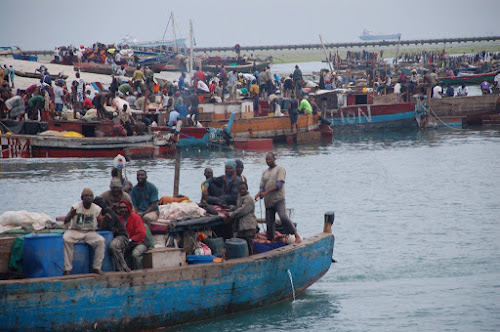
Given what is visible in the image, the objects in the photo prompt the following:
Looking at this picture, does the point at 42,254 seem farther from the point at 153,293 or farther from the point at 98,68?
the point at 98,68

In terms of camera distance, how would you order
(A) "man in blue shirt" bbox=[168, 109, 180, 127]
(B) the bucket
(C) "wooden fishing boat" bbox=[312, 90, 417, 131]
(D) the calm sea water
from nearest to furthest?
(B) the bucket
(D) the calm sea water
(A) "man in blue shirt" bbox=[168, 109, 180, 127]
(C) "wooden fishing boat" bbox=[312, 90, 417, 131]

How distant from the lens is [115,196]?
415 inches

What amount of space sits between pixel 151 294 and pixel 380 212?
41.8 ft

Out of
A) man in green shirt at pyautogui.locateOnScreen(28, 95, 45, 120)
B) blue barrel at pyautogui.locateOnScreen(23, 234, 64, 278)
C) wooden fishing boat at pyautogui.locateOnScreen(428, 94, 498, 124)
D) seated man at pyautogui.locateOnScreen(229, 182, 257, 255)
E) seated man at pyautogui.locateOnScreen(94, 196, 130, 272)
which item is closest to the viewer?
blue barrel at pyautogui.locateOnScreen(23, 234, 64, 278)

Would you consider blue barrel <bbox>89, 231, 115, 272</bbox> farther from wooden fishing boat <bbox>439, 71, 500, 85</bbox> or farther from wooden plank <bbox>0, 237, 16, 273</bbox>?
wooden fishing boat <bbox>439, 71, 500, 85</bbox>

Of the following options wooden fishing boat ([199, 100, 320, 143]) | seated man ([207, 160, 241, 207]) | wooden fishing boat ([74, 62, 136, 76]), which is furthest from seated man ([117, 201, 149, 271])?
wooden fishing boat ([74, 62, 136, 76])

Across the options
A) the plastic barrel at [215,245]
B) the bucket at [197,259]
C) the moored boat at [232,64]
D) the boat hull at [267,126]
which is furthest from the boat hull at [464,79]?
the bucket at [197,259]

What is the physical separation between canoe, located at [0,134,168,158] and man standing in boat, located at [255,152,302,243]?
51.4ft

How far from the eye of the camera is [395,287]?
47.9 feet

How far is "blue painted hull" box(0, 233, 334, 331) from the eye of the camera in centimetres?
960

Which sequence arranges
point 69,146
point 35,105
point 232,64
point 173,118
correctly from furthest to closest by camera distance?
point 232,64
point 173,118
point 35,105
point 69,146

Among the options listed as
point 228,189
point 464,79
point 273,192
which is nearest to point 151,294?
point 228,189

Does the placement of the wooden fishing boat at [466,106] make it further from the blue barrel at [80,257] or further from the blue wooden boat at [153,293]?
the blue barrel at [80,257]

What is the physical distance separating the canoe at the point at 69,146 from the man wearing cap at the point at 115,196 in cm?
1670
